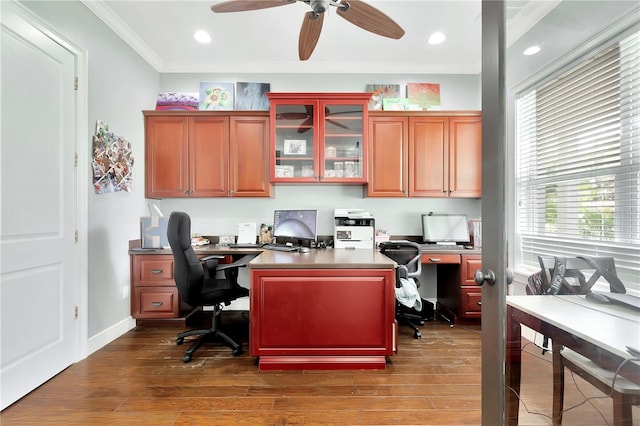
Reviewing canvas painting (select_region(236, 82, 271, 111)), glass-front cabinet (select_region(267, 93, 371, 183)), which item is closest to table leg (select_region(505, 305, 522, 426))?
glass-front cabinet (select_region(267, 93, 371, 183))

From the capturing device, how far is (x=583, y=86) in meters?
0.77

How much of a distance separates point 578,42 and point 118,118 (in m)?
3.34

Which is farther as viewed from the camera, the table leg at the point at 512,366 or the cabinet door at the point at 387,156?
the cabinet door at the point at 387,156

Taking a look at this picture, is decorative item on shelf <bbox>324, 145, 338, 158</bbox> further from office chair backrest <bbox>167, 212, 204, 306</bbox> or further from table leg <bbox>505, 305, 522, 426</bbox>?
table leg <bbox>505, 305, 522, 426</bbox>

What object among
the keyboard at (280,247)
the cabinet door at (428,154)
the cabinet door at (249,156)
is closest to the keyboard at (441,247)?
the cabinet door at (428,154)

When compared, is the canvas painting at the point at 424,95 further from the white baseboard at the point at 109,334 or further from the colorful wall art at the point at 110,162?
the white baseboard at the point at 109,334

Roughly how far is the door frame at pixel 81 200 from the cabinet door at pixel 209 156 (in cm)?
100

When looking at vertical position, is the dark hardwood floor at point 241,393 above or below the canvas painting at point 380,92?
below

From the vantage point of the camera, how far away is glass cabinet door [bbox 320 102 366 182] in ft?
10.1

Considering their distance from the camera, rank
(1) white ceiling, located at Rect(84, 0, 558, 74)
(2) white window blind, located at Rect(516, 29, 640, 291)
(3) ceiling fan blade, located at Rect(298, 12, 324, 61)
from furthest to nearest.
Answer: (1) white ceiling, located at Rect(84, 0, 558, 74) < (3) ceiling fan blade, located at Rect(298, 12, 324, 61) < (2) white window blind, located at Rect(516, 29, 640, 291)

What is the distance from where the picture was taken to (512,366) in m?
0.96

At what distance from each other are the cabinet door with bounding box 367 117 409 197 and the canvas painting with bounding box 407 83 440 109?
0.44 meters

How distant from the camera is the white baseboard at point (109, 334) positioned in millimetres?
2332

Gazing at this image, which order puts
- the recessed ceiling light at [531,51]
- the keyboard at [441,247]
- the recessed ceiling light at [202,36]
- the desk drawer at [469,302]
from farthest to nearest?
the keyboard at [441,247], the desk drawer at [469,302], the recessed ceiling light at [202,36], the recessed ceiling light at [531,51]
